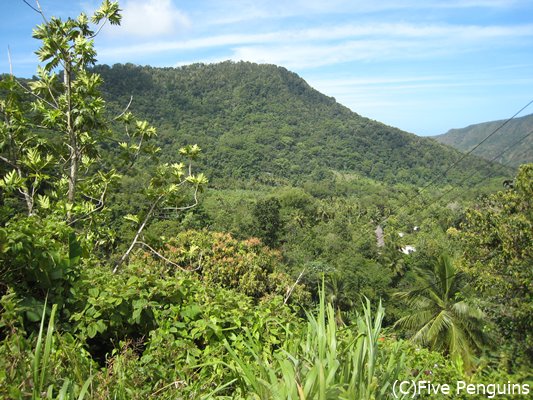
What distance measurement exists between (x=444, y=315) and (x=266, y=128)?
308 feet

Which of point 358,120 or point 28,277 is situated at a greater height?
point 358,120

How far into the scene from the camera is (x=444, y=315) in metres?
9.38

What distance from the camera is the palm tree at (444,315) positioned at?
29.3ft

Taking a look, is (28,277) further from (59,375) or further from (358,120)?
(358,120)

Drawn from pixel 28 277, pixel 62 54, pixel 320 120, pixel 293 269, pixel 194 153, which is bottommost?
pixel 293 269

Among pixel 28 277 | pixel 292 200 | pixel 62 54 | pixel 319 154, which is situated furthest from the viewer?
pixel 319 154

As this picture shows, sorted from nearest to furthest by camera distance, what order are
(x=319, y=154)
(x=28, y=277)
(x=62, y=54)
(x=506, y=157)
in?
1. (x=28, y=277)
2. (x=62, y=54)
3. (x=319, y=154)
4. (x=506, y=157)

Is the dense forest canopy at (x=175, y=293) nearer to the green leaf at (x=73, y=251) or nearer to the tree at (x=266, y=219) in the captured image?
the green leaf at (x=73, y=251)

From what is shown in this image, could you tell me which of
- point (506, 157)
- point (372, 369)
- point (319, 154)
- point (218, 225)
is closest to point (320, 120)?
point (319, 154)

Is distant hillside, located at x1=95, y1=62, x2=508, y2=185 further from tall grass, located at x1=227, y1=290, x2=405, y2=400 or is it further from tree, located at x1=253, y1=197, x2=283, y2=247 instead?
tall grass, located at x1=227, y1=290, x2=405, y2=400

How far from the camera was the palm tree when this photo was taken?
8930mm

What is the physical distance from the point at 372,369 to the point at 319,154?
317ft

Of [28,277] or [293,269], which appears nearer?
[28,277]

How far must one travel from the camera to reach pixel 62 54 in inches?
107
